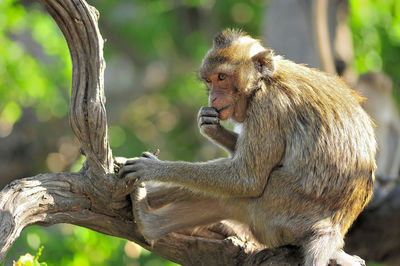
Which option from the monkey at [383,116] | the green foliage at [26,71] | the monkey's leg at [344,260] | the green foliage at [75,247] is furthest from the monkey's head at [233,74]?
the monkey at [383,116]

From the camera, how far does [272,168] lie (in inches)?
220

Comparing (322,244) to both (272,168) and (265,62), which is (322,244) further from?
(265,62)

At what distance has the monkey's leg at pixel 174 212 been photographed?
569cm

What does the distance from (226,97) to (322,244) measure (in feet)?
5.11

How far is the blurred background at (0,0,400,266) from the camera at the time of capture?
418 inches

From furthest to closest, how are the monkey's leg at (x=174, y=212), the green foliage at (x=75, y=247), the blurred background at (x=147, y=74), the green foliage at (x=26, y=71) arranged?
the green foliage at (x=26, y=71), the blurred background at (x=147, y=74), the green foliage at (x=75, y=247), the monkey's leg at (x=174, y=212)

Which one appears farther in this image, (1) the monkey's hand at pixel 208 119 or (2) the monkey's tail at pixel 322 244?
(1) the monkey's hand at pixel 208 119

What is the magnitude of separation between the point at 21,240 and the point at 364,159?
6.79 m

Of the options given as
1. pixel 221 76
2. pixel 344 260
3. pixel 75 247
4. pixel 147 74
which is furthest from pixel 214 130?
pixel 147 74

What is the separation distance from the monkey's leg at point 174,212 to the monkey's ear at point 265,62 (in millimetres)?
1271

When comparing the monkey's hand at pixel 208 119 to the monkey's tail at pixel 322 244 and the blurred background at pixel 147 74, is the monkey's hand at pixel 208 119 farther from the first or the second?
the monkey's tail at pixel 322 244

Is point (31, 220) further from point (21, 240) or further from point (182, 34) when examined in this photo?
point (182, 34)

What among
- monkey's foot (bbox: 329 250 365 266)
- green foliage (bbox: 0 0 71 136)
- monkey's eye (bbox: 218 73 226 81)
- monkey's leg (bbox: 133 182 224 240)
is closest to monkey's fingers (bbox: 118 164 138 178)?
monkey's leg (bbox: 133 182 224 240)

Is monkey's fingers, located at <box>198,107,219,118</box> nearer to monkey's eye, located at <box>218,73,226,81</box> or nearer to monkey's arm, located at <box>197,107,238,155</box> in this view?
monkey's arm, located at <box>197,107,238,155</box>
